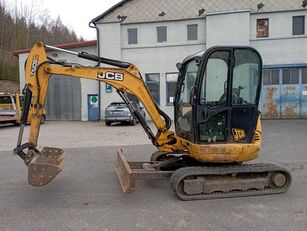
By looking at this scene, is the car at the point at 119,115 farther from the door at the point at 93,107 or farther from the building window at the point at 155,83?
the door at the point at 93,107

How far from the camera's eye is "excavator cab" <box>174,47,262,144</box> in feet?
18.0

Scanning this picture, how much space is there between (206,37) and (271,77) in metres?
4.91

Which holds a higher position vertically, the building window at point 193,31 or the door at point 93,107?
the building window at point 193,31

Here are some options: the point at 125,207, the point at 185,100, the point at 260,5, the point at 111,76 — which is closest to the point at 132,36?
the point at 260,5

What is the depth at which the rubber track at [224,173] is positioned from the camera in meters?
5.30

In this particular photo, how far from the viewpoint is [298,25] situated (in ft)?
64.7

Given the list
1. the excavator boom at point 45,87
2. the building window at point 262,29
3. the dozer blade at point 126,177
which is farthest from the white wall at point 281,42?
the dozer blade at point 126,177

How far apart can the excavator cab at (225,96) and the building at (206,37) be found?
14.8 metres

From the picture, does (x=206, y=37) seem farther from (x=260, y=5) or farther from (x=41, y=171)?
(x=41, y=171)

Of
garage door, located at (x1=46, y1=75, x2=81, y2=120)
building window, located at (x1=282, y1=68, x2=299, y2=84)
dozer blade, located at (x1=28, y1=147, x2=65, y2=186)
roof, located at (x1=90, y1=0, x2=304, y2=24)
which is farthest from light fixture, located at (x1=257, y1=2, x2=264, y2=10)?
dozer blade, located at (x1=28, y1=147, x2=65, y2=186)

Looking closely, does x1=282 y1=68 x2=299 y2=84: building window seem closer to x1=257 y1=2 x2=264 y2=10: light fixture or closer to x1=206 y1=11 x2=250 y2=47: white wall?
x1=206 y1=11 x2=250 y2=47: white wall

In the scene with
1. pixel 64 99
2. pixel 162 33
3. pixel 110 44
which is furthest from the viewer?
pixel 64 99

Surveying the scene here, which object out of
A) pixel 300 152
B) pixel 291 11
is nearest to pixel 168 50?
pixel 291 11

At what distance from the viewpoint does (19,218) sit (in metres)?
4.61
